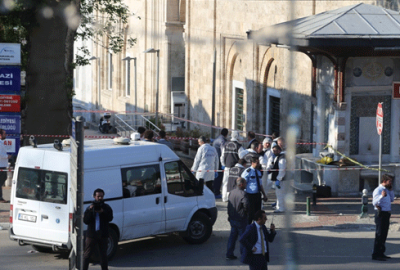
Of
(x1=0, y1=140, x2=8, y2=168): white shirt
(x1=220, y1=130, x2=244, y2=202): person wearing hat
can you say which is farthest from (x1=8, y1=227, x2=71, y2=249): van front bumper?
(x1=220, y1=130, x2=244, y2=202): person wearing hat

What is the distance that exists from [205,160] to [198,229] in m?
3.64

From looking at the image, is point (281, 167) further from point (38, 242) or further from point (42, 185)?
point (38, 242)

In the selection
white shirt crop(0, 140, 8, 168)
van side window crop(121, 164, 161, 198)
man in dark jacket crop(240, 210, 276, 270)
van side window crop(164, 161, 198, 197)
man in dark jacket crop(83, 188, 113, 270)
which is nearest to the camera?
man in dark jacket crop(240, 210, 276, 270)

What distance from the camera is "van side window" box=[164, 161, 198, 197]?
1383cm

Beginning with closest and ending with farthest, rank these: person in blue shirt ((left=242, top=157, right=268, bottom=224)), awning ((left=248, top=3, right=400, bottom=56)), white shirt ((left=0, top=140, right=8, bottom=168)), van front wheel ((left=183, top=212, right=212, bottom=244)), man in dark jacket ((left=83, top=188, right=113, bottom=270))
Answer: man in dark jacket ((left=83, top=188, right=113, bottom=270))
van front wheel ((left=183, top=212, right=212, bottom=244))
person in blue shirt ((left=242, top=157, right=268, bottom=224))
white shirt ((left=0, top=140, right=8, bottom=168))
awning ((left=248, top=3, right=400, bottom=56))

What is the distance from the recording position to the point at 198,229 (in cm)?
1431

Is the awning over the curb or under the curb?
over

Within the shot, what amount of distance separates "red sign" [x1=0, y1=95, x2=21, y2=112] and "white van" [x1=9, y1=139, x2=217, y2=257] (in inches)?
241

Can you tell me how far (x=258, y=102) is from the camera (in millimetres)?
26609

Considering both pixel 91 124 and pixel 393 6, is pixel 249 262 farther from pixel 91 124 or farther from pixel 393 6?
pixel 91 124

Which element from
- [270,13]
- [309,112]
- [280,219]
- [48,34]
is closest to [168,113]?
[270,13]

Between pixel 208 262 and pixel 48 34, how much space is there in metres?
8.50

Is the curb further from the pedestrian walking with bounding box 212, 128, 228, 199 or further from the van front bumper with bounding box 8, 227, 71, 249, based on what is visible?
the pedestrian walking with bounding box 212, 128, 228, 199

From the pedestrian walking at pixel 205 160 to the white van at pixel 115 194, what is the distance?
3.34 meters
